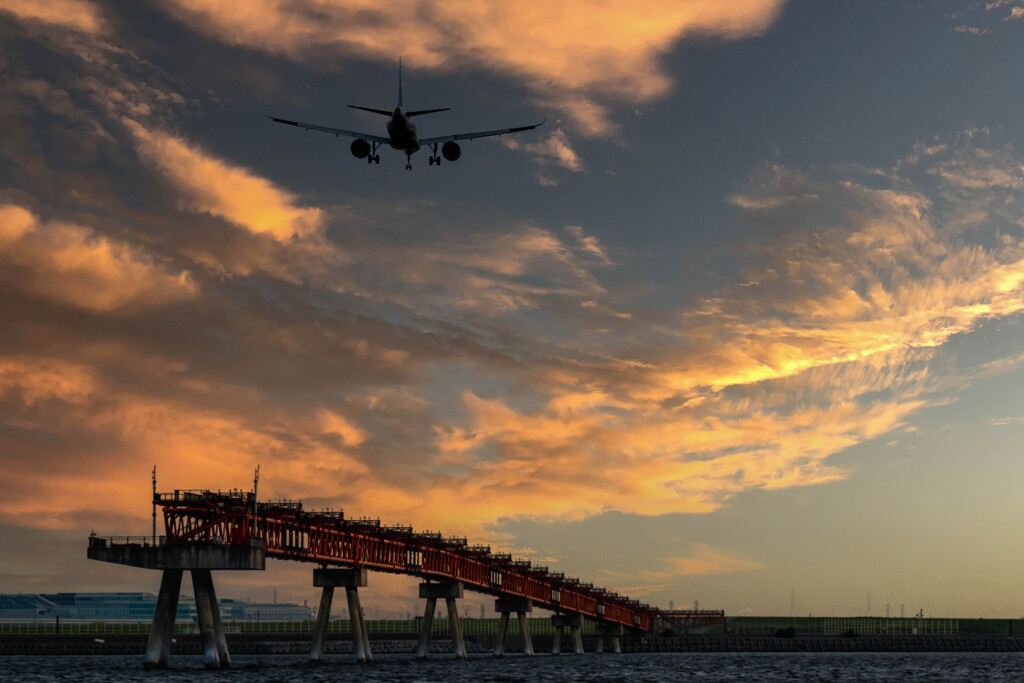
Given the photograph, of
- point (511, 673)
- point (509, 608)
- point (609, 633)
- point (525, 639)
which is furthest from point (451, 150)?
point (609, 633)

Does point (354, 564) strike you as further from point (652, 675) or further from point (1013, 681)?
point (1013, 681)

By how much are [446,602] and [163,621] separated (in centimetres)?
4407

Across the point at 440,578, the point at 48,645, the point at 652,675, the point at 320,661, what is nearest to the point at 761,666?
the point at 652,675

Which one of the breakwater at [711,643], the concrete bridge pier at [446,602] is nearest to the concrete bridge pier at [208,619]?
the concrete bridge pier at [446,602]

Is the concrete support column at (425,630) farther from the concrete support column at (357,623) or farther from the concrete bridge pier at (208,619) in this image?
the concrete bridge pier at (208,619)

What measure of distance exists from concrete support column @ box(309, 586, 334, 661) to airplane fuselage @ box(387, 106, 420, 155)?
169 ft

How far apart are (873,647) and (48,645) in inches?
5086

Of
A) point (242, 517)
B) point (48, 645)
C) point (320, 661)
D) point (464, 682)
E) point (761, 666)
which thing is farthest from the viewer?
point (48, 645)

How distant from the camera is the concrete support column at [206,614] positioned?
90.1 meters

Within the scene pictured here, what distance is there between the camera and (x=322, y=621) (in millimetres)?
113250

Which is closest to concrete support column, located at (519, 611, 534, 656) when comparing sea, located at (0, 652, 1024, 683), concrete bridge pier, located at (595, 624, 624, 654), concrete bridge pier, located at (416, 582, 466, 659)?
concrete bridge pier, located at (416, 582, 466, 659)

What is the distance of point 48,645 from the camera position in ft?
538

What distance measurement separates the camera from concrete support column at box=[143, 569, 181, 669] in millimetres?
89000

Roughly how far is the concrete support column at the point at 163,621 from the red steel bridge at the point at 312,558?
8 cm
